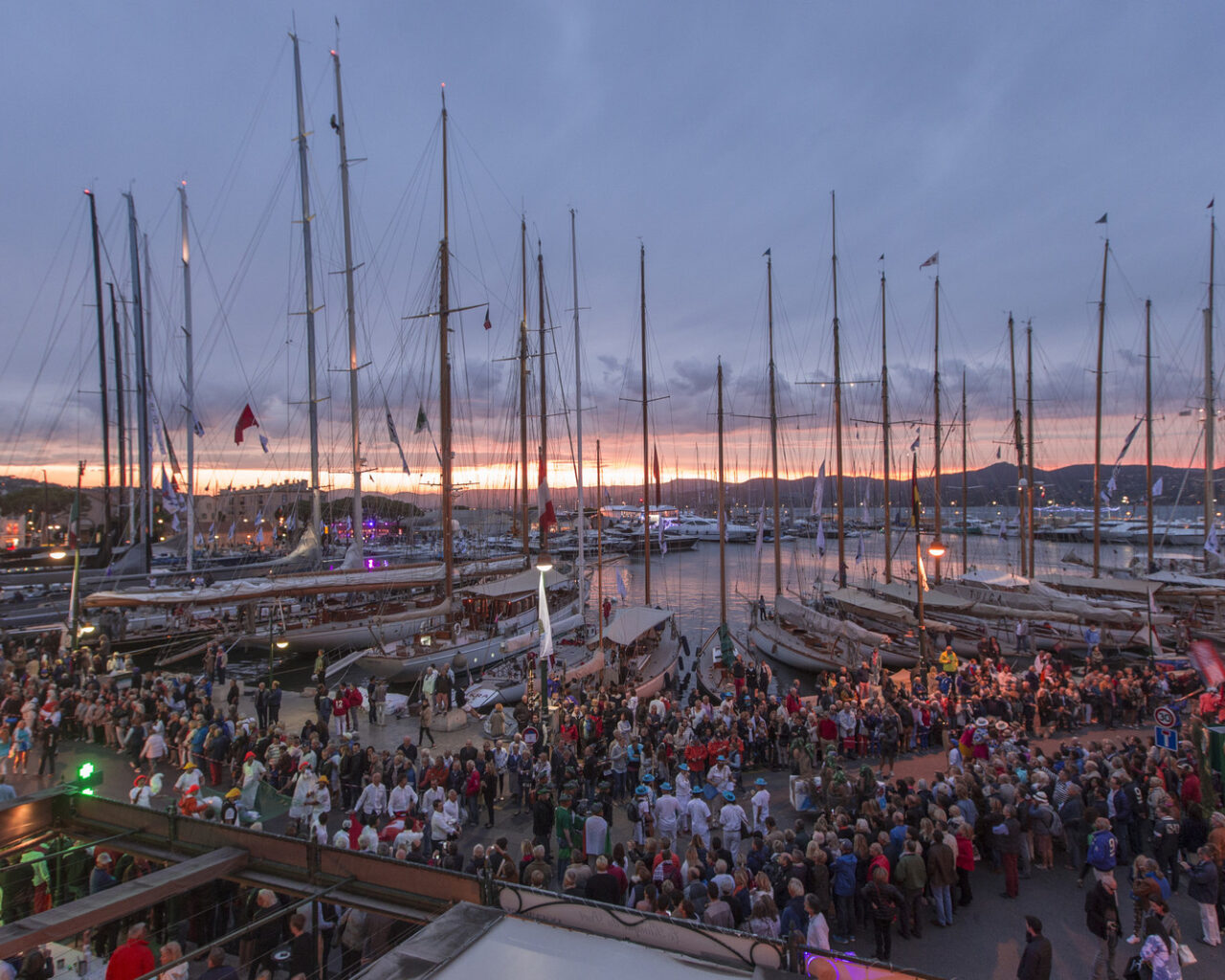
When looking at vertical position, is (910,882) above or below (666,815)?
above

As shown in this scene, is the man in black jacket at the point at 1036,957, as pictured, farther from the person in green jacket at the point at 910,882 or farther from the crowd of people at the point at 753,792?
the person in green jacket at the point at 910,882

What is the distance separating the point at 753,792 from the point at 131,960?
11373mm

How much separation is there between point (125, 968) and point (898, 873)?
887 cm

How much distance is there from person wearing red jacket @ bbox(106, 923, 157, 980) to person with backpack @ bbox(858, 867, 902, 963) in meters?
8.17

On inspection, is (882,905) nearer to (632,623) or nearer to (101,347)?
(632,623)

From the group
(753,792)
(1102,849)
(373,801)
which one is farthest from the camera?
(753,792)

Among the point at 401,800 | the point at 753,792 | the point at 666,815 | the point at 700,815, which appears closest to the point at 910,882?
the point at 700,815

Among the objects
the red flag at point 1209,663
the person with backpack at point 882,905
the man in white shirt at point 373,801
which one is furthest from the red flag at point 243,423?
the red flag at point 1209,663

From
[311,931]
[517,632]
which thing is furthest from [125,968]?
[517,632]

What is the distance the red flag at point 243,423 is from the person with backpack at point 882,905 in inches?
1153

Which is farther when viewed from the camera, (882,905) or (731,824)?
(731,824)

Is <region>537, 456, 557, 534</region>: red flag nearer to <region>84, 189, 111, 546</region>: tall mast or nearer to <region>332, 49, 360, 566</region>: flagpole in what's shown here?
<region>332, 49, 360, 566</region>: flagpole

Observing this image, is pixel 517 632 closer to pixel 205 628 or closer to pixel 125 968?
pixel 205 628

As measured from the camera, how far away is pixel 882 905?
8562 millimetres
